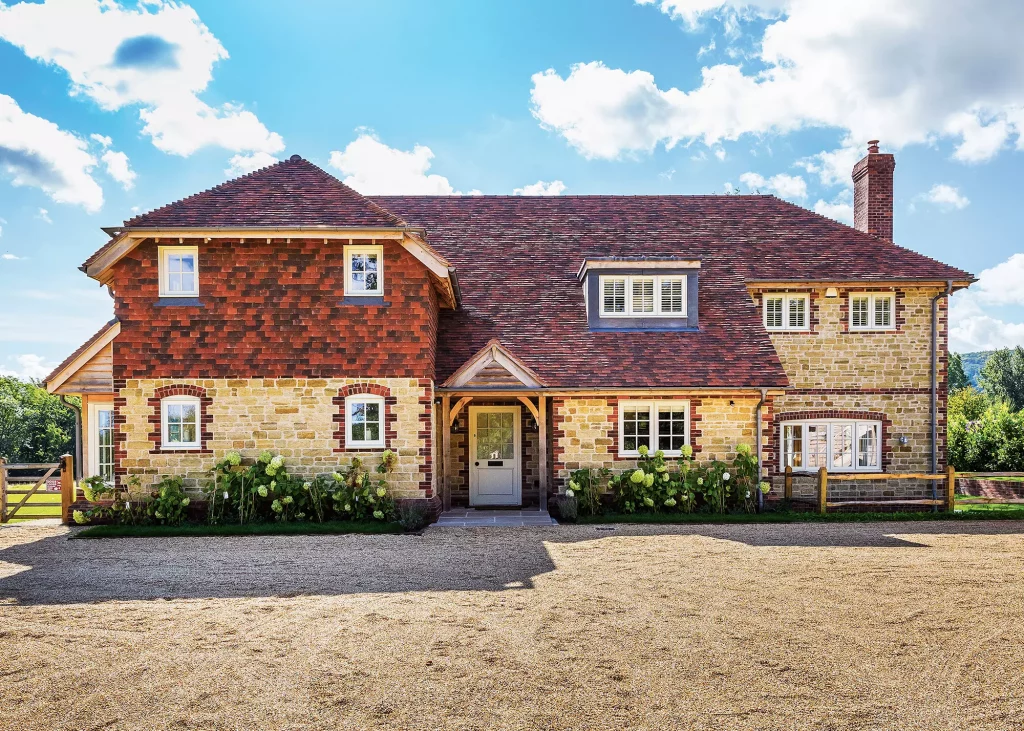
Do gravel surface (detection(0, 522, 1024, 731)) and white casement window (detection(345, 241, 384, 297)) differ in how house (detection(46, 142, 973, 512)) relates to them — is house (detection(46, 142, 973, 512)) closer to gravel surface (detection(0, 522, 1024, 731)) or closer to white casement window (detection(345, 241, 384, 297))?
white casement window (detection(345, 241, 384, 297))

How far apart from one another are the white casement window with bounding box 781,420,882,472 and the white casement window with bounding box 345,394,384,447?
399 inches

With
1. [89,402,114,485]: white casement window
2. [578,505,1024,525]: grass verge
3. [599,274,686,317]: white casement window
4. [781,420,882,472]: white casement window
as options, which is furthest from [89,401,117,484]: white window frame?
[781,420,882,472]: white casement window

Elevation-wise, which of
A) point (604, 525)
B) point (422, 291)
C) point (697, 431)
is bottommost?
point (604, 525)

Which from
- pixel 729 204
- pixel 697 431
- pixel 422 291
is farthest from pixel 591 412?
pixel 729 204

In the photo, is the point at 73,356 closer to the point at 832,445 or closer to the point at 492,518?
the point at 492,518

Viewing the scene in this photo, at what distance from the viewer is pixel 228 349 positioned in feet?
52.1

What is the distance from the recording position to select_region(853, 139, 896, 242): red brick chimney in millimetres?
21031

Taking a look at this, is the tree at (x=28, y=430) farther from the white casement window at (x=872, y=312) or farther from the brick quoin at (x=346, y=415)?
the white casement window at (x=872, y=312)

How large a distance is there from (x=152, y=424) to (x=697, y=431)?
11.9 metres

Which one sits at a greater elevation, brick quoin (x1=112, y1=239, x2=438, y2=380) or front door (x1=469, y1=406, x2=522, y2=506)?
brick quoin (x1=112, y1=239, x2=438, y2=380)

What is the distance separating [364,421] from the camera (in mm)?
16047

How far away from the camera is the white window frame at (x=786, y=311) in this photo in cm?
1930

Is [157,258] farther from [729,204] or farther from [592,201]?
[729,204]

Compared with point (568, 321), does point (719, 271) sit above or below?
above
